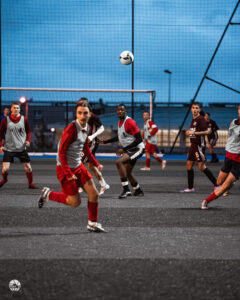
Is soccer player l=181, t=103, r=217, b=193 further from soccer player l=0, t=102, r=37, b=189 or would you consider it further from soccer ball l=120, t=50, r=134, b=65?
soccer ball l=120, t=50, r=134, b=65

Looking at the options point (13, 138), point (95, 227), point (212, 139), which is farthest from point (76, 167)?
point (212, 139)

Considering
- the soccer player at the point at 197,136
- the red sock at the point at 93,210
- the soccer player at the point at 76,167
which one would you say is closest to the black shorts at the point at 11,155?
the soccer player at the point at 197,136

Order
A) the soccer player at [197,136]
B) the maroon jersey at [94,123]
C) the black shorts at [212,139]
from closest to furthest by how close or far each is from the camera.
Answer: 1. the soccer player at [197,136]
2. the maroon jersey at [94,123]
3. the black shorts at [212,139]

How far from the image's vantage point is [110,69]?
1944cm

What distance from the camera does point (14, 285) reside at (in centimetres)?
331

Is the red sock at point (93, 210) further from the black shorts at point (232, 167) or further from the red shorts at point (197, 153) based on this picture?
the red shorts at point (197, 153)

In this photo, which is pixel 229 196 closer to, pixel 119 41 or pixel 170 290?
pixel 170 290

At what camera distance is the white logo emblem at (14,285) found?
3.25 m

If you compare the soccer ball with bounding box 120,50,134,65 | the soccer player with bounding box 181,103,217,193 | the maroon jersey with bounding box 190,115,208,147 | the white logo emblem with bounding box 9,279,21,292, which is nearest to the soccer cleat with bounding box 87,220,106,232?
the white logo emblem with bounding box 9,279,21,292

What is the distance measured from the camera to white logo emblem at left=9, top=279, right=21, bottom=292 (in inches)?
128

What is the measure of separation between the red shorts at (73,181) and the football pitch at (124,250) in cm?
52

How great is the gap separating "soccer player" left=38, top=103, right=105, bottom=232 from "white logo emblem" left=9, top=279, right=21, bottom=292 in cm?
181

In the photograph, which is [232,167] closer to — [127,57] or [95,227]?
[95,227]

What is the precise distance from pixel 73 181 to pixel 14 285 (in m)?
2.02
